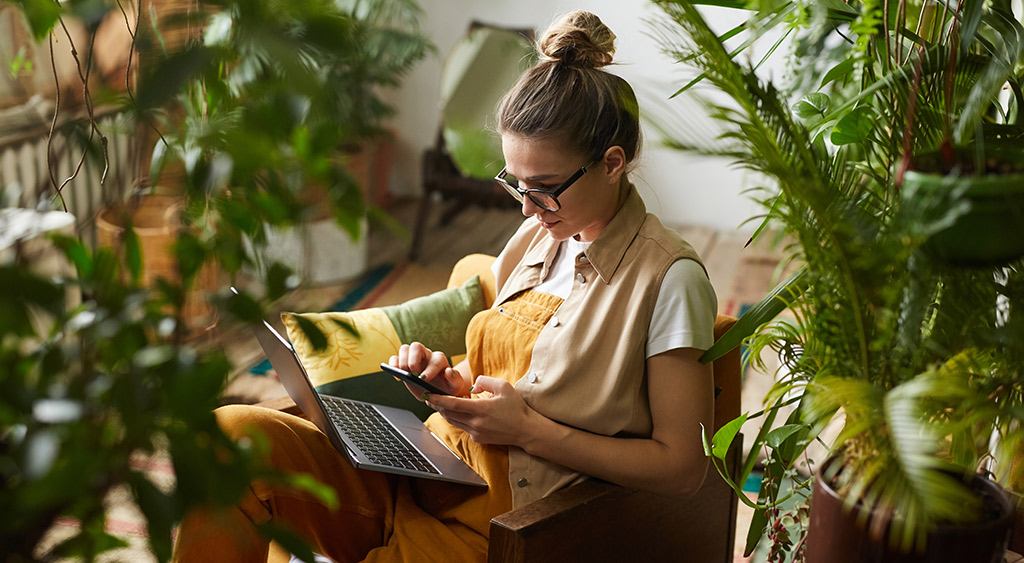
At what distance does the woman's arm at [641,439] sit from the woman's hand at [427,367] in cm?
16

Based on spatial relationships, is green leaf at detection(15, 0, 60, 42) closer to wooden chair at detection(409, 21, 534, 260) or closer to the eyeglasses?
the eyeglasses

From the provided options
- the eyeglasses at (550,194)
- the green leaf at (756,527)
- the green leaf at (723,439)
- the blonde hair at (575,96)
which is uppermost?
the blonde hair at (575,96)

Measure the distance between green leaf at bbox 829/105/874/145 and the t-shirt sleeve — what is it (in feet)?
0.94

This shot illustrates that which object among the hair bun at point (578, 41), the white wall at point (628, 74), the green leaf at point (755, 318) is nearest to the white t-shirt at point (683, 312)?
the green leaf at point (755, 318)

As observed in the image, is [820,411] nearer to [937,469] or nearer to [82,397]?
[937,469]

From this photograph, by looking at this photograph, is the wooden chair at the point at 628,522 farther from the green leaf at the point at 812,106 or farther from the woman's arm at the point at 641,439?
the green leaf at the point at 812,106

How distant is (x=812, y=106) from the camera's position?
1.36 m

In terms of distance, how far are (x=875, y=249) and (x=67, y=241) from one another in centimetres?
66

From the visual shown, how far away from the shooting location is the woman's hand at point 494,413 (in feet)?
4.44

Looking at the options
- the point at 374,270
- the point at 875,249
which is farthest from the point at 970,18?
the point at 374,270

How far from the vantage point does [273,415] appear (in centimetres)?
141

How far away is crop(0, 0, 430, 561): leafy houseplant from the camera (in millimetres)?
582

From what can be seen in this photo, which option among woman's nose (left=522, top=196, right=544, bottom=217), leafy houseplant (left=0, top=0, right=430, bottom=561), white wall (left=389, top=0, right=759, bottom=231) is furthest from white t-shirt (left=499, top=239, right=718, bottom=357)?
white wall (left=389, top=0, right=759, bottom=231)

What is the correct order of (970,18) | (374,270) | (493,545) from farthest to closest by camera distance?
(374,270)
(493,545)
(970,18)
